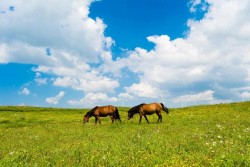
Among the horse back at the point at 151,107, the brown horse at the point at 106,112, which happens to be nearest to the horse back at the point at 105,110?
the brown horse at the point at 106,112

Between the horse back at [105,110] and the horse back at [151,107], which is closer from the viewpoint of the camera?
the horse back at [151,107]

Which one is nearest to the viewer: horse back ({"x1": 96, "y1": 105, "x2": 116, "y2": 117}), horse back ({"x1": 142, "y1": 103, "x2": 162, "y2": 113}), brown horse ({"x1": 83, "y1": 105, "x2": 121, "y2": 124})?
horse back ({"x1": 142, "y1": 103, "x2": 162, "y2": 113})

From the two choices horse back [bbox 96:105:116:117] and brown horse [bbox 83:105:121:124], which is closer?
brown horse [bbox 83:105:121:124]

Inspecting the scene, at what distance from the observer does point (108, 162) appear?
13961 millimetres

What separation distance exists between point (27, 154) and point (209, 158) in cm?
991

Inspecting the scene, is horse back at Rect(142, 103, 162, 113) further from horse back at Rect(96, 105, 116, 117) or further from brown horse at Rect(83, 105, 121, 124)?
horse back at Rect(96, 105, 116, 117)

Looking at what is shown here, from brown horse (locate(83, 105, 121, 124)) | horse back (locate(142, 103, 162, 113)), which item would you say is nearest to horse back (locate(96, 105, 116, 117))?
brown horse (locate(83, 105, 121, 124))

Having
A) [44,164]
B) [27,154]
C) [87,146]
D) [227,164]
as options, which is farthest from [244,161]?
[27,154]

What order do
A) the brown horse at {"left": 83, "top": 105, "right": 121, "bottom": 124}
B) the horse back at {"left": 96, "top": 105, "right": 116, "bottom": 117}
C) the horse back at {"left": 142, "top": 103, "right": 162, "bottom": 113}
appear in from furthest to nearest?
1. the horse back at {"left": 96, "top": 105, "right": 116, "bottom": 117}
2. the brown horse at {"left": 83, "top": 105, "right": 121, "bottom": 124}
3. the horse back at {"left": 142, "top": 103, "right": 162, "bottom": 113}

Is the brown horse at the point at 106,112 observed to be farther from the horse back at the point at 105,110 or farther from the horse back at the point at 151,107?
the horse back at the point at 151,107

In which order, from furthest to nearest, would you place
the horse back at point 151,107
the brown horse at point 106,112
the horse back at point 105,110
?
the horse back at point 105,110 < the brown horse at point 106,112 < the horse back at point 151,107

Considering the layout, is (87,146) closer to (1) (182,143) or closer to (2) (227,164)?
(1) (182,143)

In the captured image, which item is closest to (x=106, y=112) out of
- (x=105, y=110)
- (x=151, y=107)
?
(x=105, y=110)

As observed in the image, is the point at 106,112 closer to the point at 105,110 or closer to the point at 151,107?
the point at 105,110
